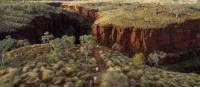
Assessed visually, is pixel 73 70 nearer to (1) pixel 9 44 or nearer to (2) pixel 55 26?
(1) pixel 9 44

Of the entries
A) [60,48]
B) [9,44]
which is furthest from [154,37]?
[9,44]

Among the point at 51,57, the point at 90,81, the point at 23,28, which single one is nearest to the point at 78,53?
the point at 51,57

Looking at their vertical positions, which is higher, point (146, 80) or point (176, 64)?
point (146, 80)

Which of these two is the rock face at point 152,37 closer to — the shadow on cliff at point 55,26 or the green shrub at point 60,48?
the shadow on cliff at point 55,26

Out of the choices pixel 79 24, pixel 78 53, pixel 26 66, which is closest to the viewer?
pixel 26 66

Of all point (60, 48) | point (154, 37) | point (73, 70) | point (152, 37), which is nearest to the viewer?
point (73, 70)

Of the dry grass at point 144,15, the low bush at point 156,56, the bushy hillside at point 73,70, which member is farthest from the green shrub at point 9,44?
the dry grass at point 144,15

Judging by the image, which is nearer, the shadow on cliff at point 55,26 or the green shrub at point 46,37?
the green shrub at point 46,37

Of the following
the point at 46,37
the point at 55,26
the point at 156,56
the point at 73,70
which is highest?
the point at 73,70

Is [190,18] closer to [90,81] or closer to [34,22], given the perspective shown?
[34,22]
